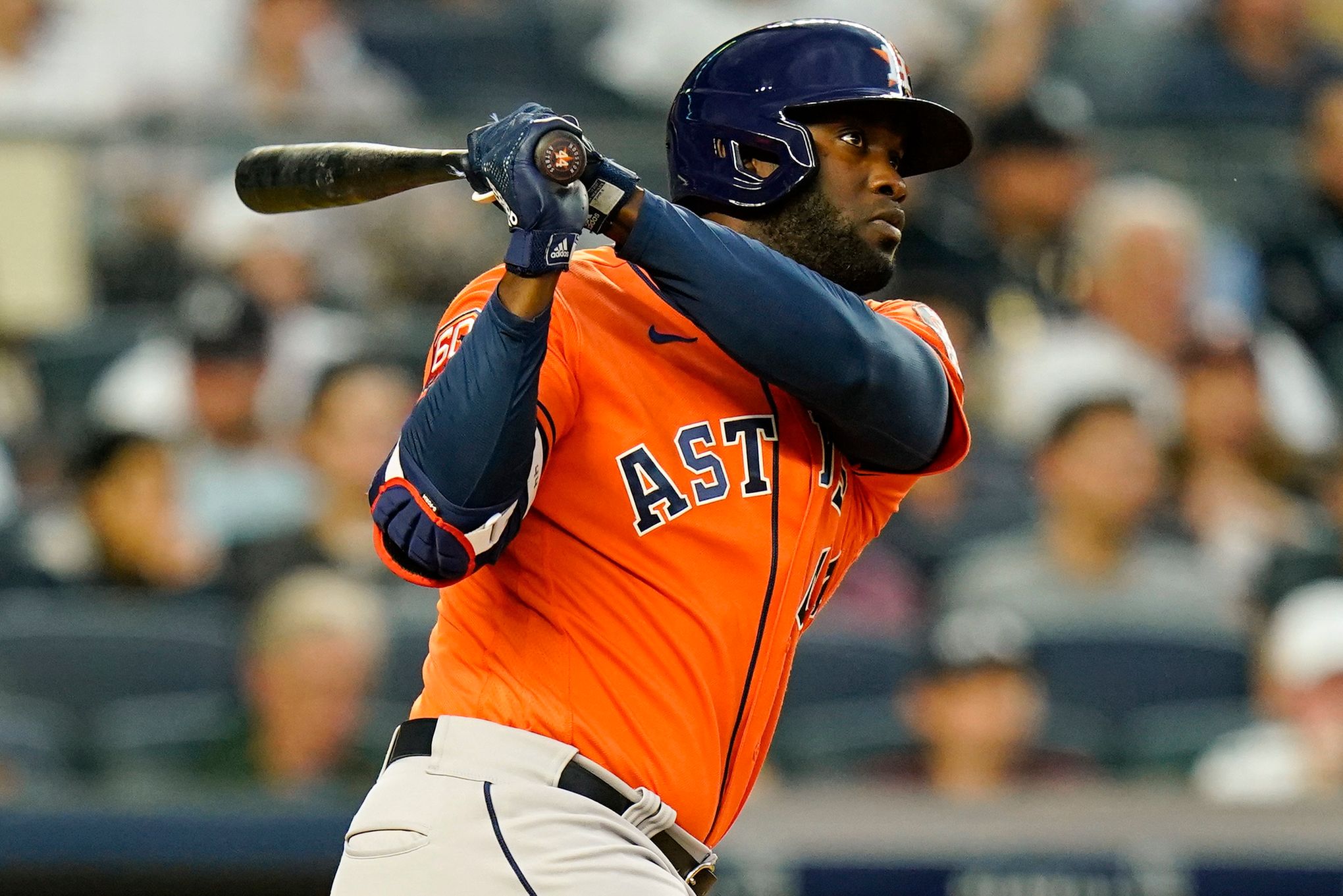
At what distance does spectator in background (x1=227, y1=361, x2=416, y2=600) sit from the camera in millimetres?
4922

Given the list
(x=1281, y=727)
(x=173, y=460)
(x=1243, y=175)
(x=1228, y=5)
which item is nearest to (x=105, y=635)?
(x=173, y=460)

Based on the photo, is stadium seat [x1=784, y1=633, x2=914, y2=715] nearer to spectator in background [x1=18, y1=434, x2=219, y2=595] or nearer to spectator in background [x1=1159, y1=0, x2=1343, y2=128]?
spectator in background [x1=18, y1=434, x2=219, y2=595]

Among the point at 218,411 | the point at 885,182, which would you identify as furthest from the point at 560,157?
the point at 218,411

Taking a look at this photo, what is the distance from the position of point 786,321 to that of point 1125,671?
3330mm

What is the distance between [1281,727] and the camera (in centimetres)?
466

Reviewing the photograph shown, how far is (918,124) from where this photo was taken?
2.21 m

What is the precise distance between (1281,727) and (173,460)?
3.15 m

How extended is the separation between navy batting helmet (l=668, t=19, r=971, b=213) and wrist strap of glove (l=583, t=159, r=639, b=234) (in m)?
0.32

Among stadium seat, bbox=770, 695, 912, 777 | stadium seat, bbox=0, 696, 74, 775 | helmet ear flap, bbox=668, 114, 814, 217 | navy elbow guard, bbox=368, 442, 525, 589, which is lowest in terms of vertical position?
navy elbow guard, bbox=368, 442, 525, 589

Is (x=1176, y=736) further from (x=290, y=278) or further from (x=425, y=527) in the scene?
(x=425, y=527)

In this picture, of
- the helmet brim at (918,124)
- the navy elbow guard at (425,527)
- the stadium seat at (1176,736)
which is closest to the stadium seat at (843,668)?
the stadium seat at (1176,736)

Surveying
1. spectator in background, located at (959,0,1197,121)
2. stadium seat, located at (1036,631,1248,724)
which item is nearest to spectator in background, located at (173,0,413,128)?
spectator in background, located at (959,0,1197,121)

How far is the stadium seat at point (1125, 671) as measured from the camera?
4.90 meters

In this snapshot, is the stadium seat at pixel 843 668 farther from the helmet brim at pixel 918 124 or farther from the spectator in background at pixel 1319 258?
the helmet brim at pixel 918 124
